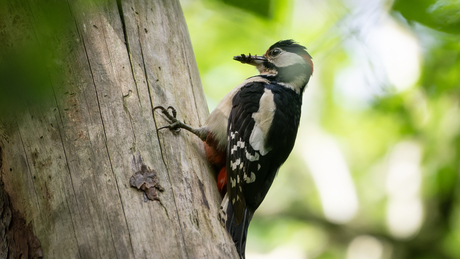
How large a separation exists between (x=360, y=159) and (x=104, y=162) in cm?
633

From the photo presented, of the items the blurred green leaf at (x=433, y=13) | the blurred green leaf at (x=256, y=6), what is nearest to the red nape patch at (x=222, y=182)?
the blurred green leaf at (x=256, y=6)

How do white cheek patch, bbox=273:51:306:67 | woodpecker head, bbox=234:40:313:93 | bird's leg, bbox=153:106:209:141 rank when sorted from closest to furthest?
bird's leg, bbox=153:106:209:141, woodpecker head, bbox=234:40:313:93, white cheek patch, bbox=273:51:306:67

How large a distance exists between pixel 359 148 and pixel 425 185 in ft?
6.30

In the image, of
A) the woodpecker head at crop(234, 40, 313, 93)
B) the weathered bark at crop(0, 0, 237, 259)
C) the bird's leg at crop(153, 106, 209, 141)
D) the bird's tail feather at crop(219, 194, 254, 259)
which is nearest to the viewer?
the weathered bark at crop(0, 0, 237, 259)

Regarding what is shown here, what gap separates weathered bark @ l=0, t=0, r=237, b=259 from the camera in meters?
1.61

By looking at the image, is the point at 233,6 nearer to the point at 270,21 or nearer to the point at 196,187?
the point at 270,21

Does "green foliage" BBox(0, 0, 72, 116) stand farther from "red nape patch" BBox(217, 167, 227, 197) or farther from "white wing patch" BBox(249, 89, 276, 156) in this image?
"white wing patch" BBox(249, 89, 276, 156)

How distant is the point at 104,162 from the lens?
1742mm

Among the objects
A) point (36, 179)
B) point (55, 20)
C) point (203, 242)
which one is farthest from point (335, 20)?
point (36, 179)

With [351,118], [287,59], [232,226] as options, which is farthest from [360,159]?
[232,226]

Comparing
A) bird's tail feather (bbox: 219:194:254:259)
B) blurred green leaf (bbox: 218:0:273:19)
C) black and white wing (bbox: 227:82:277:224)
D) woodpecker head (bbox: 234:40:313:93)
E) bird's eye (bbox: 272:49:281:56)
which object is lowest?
bird's tail feather (bbox: 219:194:254:259)

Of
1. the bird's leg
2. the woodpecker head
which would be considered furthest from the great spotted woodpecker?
the woodpecker head

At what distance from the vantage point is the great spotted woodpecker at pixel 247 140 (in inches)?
88.1

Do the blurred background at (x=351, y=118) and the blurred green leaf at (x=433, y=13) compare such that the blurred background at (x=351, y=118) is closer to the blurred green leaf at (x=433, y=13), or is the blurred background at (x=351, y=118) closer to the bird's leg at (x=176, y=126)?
the blurred green leaf at (x=433, y=13)
